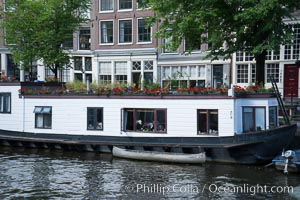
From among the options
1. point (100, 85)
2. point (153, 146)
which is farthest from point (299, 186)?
point (100, 85)

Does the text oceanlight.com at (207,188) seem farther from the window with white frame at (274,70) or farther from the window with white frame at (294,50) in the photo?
the window with white frame at (274,70)

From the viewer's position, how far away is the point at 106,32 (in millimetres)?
39969

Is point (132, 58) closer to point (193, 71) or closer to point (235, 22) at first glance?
point (193, 71)

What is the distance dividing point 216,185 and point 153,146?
5137mm

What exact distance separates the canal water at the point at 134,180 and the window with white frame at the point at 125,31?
732 inches

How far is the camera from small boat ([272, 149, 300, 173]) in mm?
18312

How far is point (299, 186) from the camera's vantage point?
16.5m

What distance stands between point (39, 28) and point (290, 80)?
610 inches

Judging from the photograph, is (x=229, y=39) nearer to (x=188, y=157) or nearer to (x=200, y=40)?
(x=200, y=40)

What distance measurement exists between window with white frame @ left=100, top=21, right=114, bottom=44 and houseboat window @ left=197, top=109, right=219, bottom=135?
784 inches

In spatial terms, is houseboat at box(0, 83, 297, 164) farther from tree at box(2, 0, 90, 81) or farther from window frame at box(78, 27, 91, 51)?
window frame at box(78, 27, 91, 51)

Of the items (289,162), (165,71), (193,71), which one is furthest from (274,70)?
(289,162)

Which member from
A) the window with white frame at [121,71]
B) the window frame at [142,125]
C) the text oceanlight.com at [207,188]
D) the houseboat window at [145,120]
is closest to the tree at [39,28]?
the window with white frame at [121,71]

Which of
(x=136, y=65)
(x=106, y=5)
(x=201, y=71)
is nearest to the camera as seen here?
(x=201, y=71)
